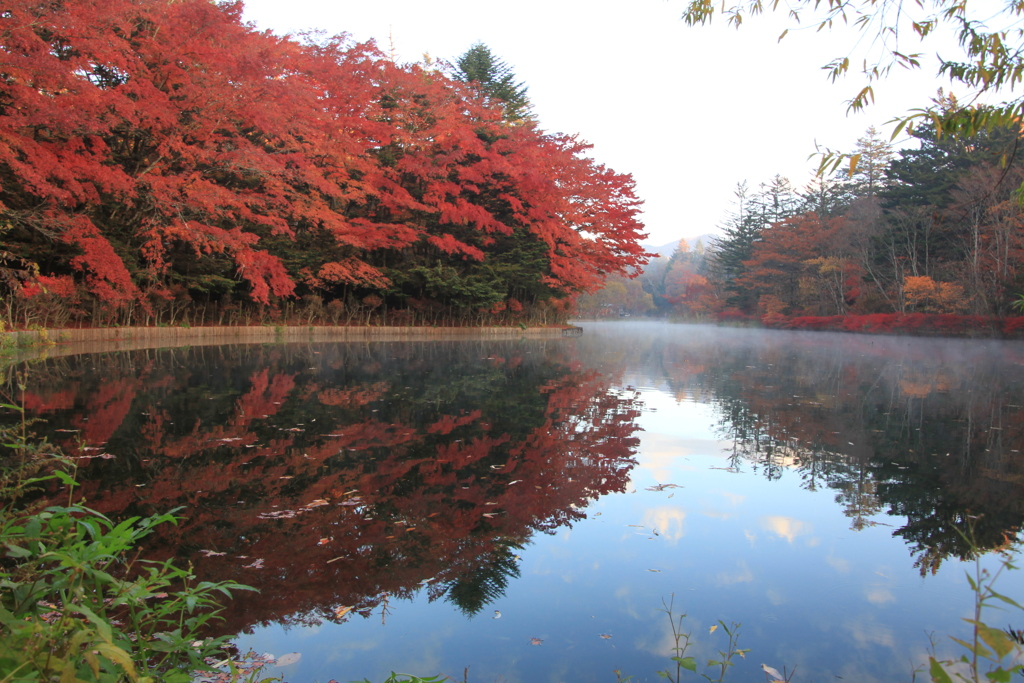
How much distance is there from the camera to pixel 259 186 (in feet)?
51.9

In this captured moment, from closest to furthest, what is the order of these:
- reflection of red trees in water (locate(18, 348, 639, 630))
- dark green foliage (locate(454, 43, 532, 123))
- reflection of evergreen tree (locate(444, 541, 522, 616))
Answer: reflection of evergreen tree (locate(444, 541, 522, 616)), reflection of red trees in water (locate(18, 348, 639, 630)), dark green foliage (locate(454, 43, 532, 123))

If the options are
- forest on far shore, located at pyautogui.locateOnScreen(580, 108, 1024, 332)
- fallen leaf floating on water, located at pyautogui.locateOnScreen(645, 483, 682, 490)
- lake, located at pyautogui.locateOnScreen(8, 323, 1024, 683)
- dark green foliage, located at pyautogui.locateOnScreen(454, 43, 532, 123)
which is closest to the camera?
lake, located at pyautogui.locateOnScreen(8, 323, 1024, 683)

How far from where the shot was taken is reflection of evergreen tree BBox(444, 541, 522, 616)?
7.54 feet

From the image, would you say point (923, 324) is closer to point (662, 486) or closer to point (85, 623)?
point (662, 486)

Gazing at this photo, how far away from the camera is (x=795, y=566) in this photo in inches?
104

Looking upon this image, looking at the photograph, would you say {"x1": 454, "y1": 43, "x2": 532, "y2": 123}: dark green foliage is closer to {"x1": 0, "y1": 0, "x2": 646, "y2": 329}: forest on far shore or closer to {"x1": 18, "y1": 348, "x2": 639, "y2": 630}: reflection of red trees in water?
{"x1": 0, "y1": 0, "x2": 646, "y2": 329}: forest on far shore

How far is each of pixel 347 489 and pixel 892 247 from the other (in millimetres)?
29665

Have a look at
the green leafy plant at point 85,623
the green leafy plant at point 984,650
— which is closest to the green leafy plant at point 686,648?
the green leafy plant at point 984,650

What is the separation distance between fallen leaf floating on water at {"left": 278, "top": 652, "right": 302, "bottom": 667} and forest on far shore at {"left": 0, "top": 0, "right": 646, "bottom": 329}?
8.81 m

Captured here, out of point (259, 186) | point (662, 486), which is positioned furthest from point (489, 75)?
point (662, 486)

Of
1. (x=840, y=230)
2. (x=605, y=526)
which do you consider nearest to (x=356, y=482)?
(x=605, y=526)

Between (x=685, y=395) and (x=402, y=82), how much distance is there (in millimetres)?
13786

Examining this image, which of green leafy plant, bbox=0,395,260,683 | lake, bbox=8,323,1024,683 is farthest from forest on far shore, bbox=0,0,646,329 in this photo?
green leafy plant, bbox=0,395,260,683

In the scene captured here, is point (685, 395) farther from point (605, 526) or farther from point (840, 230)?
point (840, 230)
